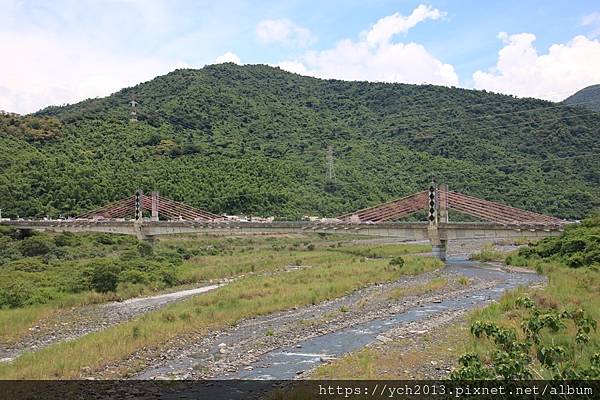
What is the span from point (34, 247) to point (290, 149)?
201ft

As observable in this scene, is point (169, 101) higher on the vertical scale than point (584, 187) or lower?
higher

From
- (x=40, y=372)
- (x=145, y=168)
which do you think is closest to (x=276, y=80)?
(x=145, y=168)

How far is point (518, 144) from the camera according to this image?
103688 mm

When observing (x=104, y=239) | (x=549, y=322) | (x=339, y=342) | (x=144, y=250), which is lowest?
(x=339, y=342)

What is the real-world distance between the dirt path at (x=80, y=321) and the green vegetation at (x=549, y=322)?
14263mm

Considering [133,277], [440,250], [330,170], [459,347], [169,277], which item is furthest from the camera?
[330,170]

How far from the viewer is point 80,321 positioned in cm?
2342

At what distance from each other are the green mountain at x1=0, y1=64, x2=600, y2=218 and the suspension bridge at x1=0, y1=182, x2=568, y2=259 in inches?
310

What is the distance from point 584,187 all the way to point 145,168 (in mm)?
64613

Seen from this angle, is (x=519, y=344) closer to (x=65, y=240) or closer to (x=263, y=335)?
(x=263, y=335)

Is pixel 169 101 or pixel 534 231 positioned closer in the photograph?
pixel 534 231

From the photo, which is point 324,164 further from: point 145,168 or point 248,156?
point 145,168

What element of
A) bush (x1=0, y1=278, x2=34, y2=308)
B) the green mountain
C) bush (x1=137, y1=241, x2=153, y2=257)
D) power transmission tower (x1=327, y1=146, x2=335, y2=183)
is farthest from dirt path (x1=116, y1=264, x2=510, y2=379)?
power transmission tower (x1=327, y1=146, x2=335, y2=183)

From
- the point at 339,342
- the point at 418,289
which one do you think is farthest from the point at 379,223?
the point at 339,342
